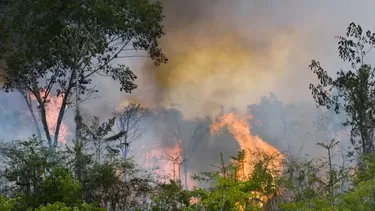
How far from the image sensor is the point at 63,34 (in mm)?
21469

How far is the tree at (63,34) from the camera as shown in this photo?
69.7 feet

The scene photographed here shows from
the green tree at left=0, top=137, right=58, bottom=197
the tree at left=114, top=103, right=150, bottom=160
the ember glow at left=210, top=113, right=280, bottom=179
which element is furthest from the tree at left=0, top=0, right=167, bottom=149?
the ember glow at left=210, top=113, right=280, bottom=179

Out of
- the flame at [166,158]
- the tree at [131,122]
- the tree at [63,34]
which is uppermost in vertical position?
the tree at [131,122]

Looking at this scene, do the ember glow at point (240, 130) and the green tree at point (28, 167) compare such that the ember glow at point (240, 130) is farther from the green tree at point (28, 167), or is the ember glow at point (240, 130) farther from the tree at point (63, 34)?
the green tree at point (28, 167)

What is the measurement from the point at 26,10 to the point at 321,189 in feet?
46.7

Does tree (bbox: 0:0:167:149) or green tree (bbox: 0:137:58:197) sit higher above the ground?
tree (bbox: 0:0:167:149)

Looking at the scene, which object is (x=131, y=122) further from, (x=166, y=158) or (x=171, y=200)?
(x=171, y=200)

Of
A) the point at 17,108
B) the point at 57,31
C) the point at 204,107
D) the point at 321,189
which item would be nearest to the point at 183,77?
the point at 204,107

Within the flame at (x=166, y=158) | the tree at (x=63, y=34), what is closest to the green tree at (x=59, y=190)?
the tree at (x=63, y=34)

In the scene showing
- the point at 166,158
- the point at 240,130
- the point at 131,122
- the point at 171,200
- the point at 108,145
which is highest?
the point at 240,130

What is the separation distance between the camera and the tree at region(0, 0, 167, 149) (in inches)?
837

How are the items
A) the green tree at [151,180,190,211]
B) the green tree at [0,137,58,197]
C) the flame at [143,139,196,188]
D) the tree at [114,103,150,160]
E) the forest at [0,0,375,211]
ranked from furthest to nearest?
1. the flame at [143,139,196,188]
2. the tree at [114,103,150,160]
3. the green tree at [0,137,58,197]
4. the green tree at [151,180,190,211]
5. the forest at [0,0,375,211]

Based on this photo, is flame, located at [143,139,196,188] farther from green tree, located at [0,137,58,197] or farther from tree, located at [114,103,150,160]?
green tree, located at [0,137,58,197]

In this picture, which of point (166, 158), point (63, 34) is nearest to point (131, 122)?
point (166, 158)
